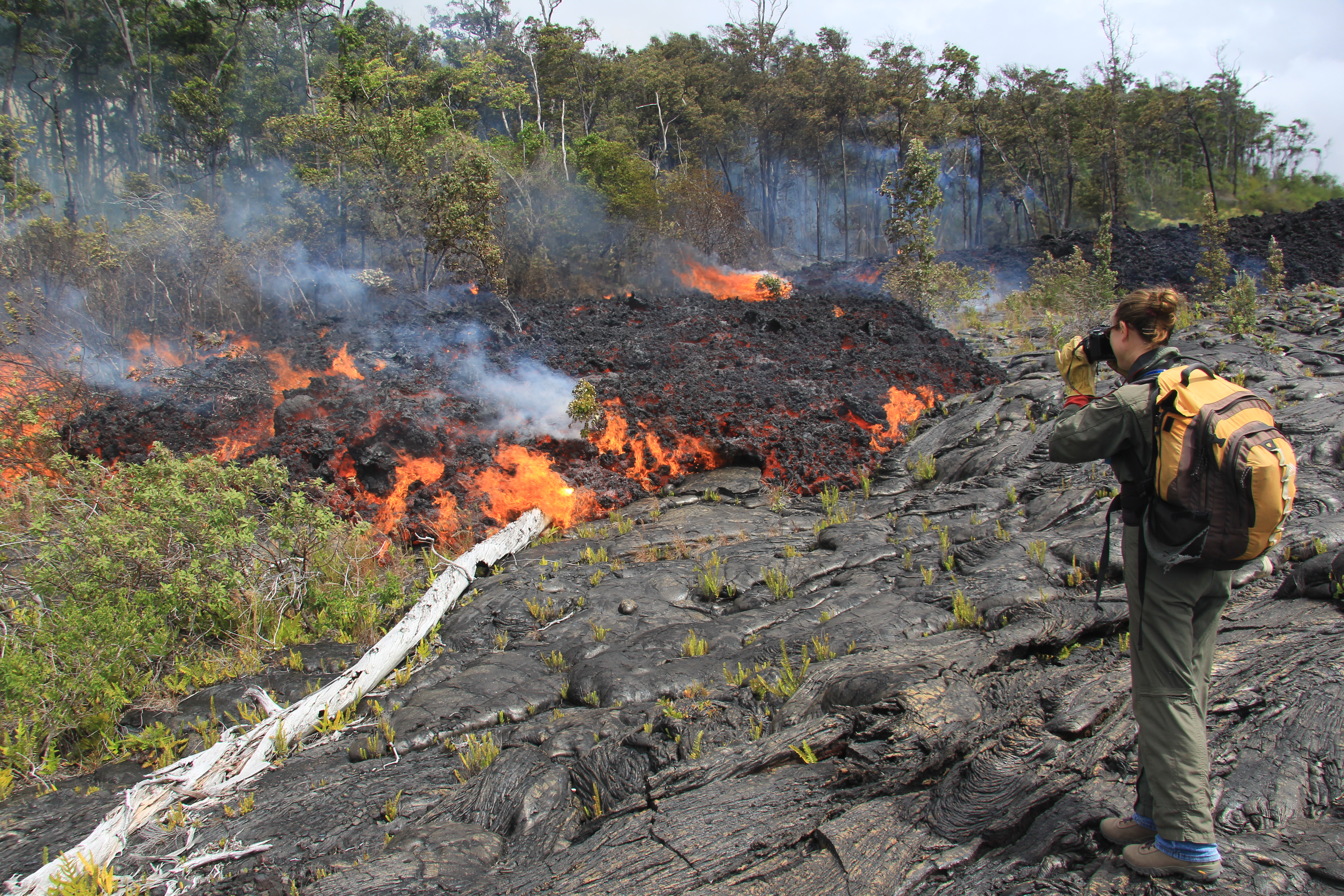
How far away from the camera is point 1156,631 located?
9.30ft

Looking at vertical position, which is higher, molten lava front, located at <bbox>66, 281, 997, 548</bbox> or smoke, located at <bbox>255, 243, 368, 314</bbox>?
smoke, located at <bbox>255, 243, 368, 314</bbox>

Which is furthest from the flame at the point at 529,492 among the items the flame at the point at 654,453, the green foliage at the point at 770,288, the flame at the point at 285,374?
the green foliage at the point at 770,288

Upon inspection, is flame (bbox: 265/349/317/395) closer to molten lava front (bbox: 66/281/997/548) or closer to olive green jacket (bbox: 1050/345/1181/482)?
molten lava front (bbox: 66/281/997/548)

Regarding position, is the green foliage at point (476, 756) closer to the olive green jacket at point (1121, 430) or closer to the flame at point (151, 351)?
the olive green jacket at point (1121, 430)

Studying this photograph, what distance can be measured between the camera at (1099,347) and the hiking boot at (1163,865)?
2.04 meters

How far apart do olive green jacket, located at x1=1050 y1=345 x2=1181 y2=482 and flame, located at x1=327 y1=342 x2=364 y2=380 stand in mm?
13499

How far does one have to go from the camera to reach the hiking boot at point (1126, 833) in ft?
9.54

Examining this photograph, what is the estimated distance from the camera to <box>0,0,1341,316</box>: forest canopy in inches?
930

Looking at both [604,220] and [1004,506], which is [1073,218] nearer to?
[604,220]

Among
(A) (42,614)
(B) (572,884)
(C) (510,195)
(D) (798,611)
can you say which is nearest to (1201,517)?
(B) (572,884)

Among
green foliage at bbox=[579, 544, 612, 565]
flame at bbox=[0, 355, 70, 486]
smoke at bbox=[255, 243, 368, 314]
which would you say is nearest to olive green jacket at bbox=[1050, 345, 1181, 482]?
green foliage at bbox=[579, 544, 612, 565]

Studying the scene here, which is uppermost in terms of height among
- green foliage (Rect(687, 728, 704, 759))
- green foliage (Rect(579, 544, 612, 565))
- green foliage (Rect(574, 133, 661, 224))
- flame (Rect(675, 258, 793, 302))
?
green foliage (Rect(574, 133, 661, 224))

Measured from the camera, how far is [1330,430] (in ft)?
24.4

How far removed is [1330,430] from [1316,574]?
3.74 meters
